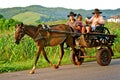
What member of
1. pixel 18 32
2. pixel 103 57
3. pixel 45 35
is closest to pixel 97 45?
pixel 103 57

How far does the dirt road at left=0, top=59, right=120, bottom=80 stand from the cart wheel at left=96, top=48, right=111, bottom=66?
22cm

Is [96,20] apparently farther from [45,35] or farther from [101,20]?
[45,35]

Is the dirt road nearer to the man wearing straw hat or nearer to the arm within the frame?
the man wearing straw hat

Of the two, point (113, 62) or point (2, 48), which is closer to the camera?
point (113, 62)

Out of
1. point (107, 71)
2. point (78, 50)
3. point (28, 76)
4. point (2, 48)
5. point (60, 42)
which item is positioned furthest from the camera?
point (2, 48)

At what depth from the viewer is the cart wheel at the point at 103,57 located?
15.1 meters

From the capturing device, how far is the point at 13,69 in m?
14.1

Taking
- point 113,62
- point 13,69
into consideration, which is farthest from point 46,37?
point 113,62

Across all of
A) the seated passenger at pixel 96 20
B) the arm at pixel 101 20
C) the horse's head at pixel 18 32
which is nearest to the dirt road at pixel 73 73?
the horse's head at pixel 18 32

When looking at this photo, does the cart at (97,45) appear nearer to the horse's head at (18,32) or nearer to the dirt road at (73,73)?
the dirt road at (73,73)

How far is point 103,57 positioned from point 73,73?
2386mm

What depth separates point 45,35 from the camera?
46.8ft

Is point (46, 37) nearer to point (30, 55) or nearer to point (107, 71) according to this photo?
point (107, 71)

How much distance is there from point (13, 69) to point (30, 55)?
11.6 ft
